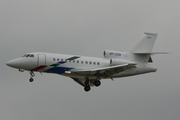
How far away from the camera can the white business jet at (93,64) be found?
59.6 meters

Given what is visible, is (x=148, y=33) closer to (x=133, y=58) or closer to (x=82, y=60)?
(x=133, y=58)

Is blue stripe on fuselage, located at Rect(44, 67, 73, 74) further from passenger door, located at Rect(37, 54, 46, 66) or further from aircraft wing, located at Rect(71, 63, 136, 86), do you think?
passenger door, located at Rect(37, 54, 46, 66)

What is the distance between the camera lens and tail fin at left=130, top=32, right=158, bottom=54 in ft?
210

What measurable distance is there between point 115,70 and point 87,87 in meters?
3.44

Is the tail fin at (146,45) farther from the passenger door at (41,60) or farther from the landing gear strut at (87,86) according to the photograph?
the passenger door at (41,60)

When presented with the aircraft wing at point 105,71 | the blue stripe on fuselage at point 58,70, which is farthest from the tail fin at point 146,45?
the blue stripe on fuselage at point 58,70

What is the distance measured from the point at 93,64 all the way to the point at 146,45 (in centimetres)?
614

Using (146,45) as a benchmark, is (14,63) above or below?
below

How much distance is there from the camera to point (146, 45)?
212 ft

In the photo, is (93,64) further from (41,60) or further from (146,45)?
(146,45)

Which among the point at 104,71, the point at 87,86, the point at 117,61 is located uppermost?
the point at 117,61

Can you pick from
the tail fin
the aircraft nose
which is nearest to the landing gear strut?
the tail fin

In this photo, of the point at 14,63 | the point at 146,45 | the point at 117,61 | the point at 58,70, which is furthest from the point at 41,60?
the point at 146,45

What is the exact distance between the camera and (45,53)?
196 feet
